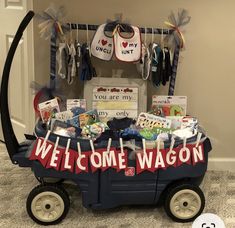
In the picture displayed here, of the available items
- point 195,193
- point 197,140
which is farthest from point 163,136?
point 195,193

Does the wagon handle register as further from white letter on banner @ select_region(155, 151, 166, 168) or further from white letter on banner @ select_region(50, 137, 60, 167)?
white letter on banner @ select_region(155, 151, 166, 168)

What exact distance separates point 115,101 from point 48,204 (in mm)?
621

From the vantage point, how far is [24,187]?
6.93 ft

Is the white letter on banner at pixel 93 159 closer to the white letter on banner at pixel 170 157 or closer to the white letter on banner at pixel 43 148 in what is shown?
the white letter on banner at pixel 43 148

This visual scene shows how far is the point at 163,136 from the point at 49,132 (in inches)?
19.2

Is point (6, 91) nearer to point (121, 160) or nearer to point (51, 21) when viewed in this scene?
point (51, 21)

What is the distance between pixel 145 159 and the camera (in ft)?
5.59

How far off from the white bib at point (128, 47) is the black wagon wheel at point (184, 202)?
2.14ft

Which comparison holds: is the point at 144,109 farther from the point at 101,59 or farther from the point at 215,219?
the point at 215,219

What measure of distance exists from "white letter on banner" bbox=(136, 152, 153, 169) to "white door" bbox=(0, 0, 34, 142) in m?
0.89

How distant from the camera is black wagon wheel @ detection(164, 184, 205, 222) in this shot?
5.87 feet

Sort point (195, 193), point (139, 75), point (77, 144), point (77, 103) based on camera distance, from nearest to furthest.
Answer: point (77, 144) < point (195, 193) < point (77, 103) < point (139, 75)

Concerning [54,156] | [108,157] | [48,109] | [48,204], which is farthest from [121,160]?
[48,109]

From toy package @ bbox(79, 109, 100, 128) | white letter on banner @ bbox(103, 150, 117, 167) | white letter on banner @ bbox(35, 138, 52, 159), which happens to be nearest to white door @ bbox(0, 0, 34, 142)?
toy package @ bbox(79, 109, 100, 128)
